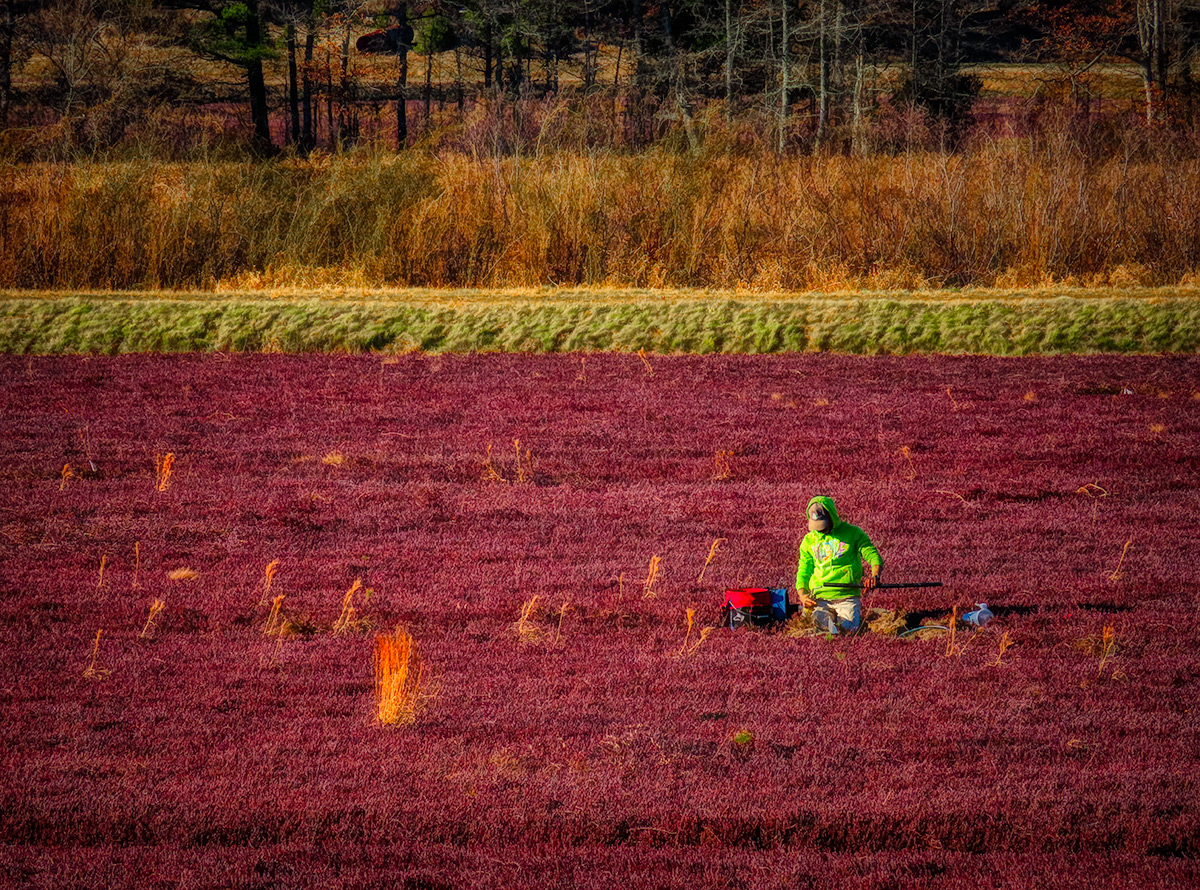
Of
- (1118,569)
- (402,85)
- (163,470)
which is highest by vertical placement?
(402,85)

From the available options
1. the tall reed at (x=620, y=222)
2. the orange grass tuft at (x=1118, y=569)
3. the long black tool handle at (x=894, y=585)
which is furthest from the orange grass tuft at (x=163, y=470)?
the tall reed at (x=620, y=222)

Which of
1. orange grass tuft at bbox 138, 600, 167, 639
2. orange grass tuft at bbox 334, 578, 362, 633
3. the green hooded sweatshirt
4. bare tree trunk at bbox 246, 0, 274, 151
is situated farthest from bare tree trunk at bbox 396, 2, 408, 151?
the green hooded sweatshirt

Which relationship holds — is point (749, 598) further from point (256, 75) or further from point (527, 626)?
point (256, 75)

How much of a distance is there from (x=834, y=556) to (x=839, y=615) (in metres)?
0.31

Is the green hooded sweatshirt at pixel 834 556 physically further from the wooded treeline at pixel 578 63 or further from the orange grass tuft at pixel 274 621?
the wooded treeline at pixel 578 63

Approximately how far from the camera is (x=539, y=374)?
1445cm

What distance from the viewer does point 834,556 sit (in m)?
6.28

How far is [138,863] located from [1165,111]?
31.5 m

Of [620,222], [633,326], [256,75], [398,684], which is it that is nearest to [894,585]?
[398,684]

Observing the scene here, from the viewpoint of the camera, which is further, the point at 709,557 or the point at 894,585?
the point at 709,557

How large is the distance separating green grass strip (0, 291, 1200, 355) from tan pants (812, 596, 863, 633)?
9.88 m

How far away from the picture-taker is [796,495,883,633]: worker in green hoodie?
624 cm

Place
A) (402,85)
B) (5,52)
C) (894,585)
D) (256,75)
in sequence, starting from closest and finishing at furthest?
(894,585)
(256,75)
(5,52)
(402,85)

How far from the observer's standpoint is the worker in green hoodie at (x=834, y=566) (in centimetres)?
624
